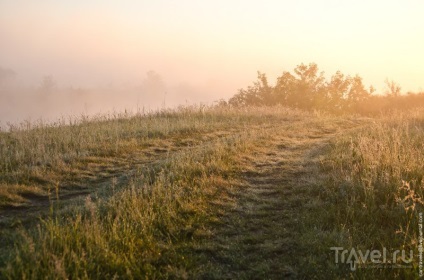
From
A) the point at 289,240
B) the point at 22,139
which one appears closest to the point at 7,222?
the point at 289,240

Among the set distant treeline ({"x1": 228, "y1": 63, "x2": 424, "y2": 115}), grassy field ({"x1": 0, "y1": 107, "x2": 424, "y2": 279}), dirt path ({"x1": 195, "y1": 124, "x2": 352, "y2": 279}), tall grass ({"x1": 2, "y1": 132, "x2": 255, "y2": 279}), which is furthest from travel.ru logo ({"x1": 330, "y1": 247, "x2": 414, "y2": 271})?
distant treeline ({"x1": 228, "y1": 63, "x2": 424, "y2": 115})

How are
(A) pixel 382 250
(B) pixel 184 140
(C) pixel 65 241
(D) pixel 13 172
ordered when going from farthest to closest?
(B) pixel 184 140 → (D) pixel 13 172 → (A) pixel 382 250 → (C) pixel 65 241

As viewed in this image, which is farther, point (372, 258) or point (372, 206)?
point (372, 206)

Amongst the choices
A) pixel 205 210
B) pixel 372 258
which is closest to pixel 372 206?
pixel 372 258

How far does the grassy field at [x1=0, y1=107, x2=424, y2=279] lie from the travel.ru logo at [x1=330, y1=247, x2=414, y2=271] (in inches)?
1.1

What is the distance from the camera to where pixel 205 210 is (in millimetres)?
8344

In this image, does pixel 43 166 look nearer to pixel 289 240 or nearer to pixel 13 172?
pixel 13 172

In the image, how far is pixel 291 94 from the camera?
170 ft

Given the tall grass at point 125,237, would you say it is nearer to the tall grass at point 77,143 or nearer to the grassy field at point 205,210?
the grassy field at point 205,210

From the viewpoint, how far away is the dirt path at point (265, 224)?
6328mm

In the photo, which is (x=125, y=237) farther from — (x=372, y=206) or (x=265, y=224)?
(x=372, y=206)

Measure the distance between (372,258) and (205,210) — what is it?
326cm

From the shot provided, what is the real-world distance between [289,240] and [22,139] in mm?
11169

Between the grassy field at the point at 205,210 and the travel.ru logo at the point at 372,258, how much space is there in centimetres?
3
